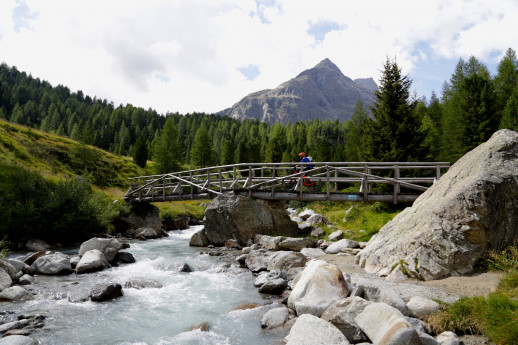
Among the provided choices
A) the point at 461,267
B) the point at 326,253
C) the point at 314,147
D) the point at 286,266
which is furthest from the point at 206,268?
the point at 314,147

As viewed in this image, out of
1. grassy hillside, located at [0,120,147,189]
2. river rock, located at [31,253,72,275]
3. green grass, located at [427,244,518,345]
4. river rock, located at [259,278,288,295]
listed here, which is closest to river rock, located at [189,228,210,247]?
river rock, located at [31,253,72,275]

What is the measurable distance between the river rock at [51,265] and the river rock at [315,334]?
9678 mm

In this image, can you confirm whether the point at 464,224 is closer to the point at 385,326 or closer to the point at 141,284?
the point at 385,326

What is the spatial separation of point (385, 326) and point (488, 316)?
6.03 ft

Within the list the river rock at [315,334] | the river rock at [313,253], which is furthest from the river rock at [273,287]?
the river rock at [313,253]

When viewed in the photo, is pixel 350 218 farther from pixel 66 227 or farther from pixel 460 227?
pixel 66 227

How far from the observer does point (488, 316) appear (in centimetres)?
559

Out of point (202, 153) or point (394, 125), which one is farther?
point (202, 153)

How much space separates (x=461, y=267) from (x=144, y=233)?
1995 cm

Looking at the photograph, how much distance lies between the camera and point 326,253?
46.8 feet

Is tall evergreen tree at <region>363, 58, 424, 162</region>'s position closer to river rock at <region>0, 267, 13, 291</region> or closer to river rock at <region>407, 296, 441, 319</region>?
river rock at <region>407, 296, 441, 319</region>

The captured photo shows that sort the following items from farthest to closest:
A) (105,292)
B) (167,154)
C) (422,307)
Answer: (167,154) < (105,292) < (422,307)

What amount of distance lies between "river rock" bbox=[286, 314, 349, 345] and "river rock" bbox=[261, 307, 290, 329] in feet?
3.71

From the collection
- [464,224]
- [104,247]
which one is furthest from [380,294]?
[104,247]
